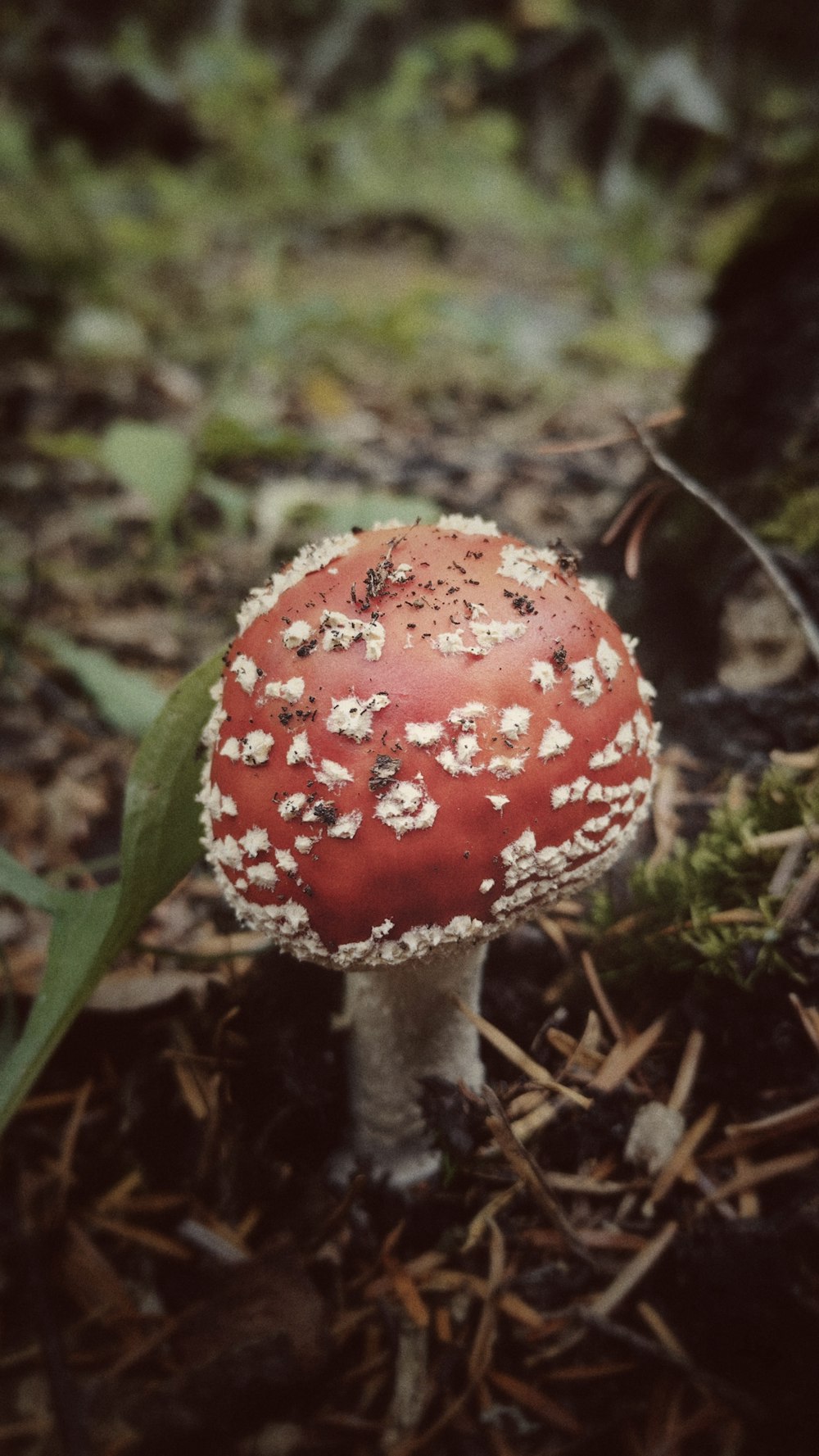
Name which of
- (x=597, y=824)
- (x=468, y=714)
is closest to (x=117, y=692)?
(x=468, y=714)

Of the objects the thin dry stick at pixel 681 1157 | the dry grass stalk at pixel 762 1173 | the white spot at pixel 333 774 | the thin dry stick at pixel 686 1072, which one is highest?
the white spot at pixel 333 774

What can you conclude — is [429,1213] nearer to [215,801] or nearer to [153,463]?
[215,801]

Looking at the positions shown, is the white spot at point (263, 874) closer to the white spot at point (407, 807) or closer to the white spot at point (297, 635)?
the white spot at point (407, 807)

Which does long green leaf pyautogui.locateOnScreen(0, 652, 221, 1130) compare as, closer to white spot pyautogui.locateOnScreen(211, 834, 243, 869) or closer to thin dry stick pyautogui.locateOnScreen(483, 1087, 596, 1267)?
white spot pyautogui.locateOnScreen(211, 834, 243, 869)

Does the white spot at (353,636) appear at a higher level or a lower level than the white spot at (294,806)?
higher

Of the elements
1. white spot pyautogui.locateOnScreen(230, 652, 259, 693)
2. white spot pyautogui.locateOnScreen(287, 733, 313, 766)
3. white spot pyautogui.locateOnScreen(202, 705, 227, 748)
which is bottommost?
white spot pyautogui.locateOnScreen(287, 733, 313, 766)

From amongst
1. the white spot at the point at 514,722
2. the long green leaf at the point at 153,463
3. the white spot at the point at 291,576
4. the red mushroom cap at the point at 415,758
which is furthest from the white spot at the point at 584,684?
the long green leaf at the point at 153,463

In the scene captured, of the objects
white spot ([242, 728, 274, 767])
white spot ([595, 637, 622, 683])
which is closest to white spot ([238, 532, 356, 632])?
white spot ([242, 728, 274, 767])
